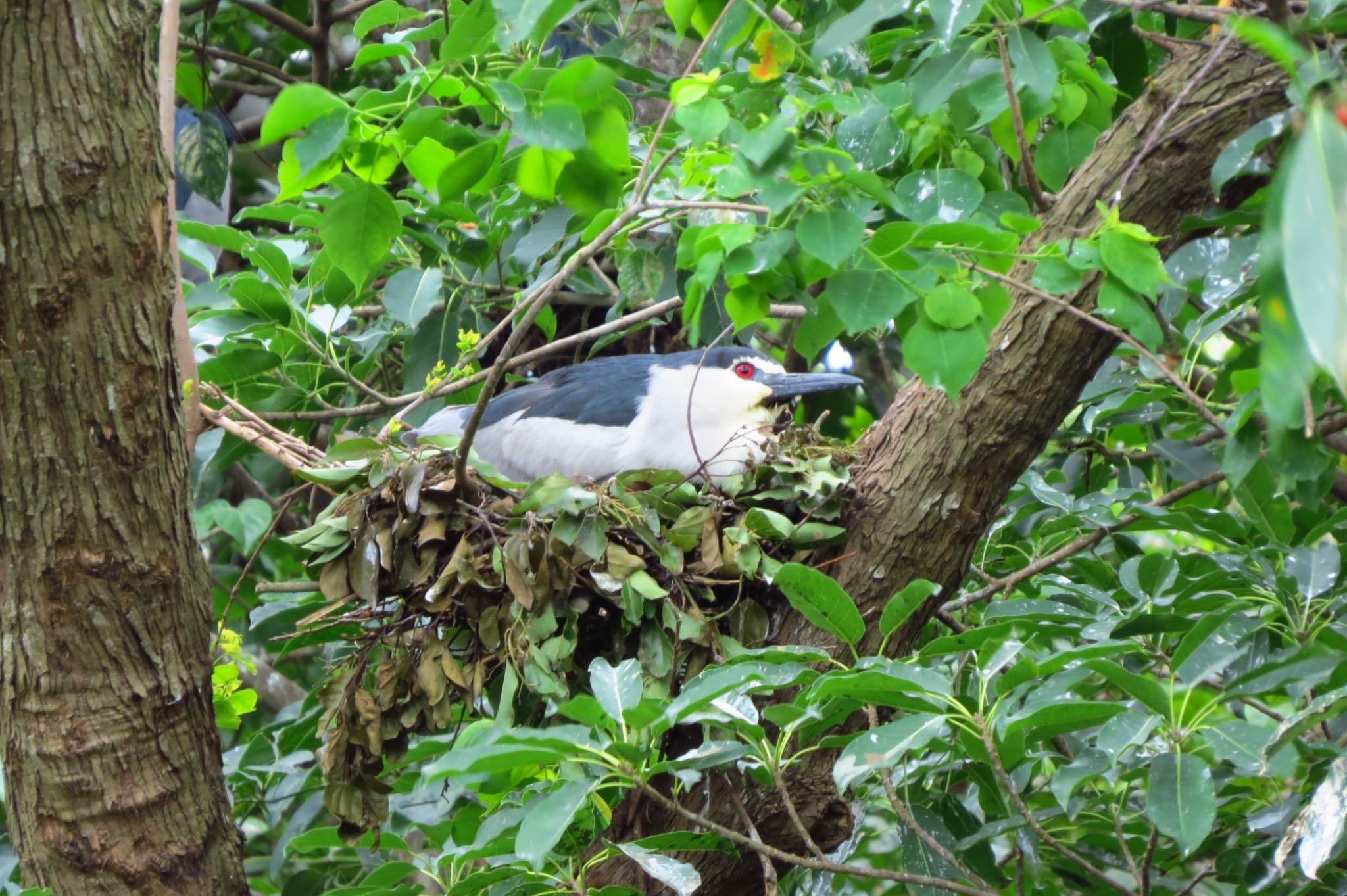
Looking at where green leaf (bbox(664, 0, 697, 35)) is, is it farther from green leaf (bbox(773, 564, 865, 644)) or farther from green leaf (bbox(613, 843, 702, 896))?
green leaf (bbox(613, 843, 702, 896))

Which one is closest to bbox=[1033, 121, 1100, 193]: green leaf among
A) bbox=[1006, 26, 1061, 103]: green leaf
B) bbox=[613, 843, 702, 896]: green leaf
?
bbox=[1006, 26, 1061, 103]: green leaf

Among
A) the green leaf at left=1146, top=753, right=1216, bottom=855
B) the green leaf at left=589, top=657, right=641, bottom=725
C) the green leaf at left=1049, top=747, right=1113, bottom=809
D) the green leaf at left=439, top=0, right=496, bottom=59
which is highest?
the green leaf at left=439, top=0, right=496, bottom=59

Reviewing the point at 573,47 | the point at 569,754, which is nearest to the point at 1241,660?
the point at 569,754

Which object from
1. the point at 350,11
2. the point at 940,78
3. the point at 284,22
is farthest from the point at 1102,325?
the point at 284,22

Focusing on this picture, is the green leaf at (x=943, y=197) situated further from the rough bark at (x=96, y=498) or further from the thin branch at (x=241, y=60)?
the thin branch at (x=241, y=60)

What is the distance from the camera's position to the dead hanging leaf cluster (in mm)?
2215

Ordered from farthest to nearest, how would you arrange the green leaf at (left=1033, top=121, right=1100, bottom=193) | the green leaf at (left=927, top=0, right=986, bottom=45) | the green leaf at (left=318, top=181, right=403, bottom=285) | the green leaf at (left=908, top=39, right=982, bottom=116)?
the green leaf at (left=1033, top=121, right=1100, bottom=193)
the green leaf at (left=318, top=181, right=403, bottom=285)
the green leaf at (left=908, top=39, right=982, bottom=116)
the green leaf at (left=927, top=0, right=986, bottom=45)

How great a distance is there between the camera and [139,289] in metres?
1.70

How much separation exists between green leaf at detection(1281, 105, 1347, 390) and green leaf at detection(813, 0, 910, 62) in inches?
31.3

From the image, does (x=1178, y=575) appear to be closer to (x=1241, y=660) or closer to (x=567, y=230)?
(x=1241, y=660)

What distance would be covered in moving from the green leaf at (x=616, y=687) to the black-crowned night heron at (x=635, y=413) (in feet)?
4.52

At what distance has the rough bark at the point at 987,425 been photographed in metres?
2.08

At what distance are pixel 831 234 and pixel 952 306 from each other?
0.19m

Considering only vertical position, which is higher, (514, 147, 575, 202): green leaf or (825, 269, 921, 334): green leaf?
(514, 147, 575, 202): green leaf
